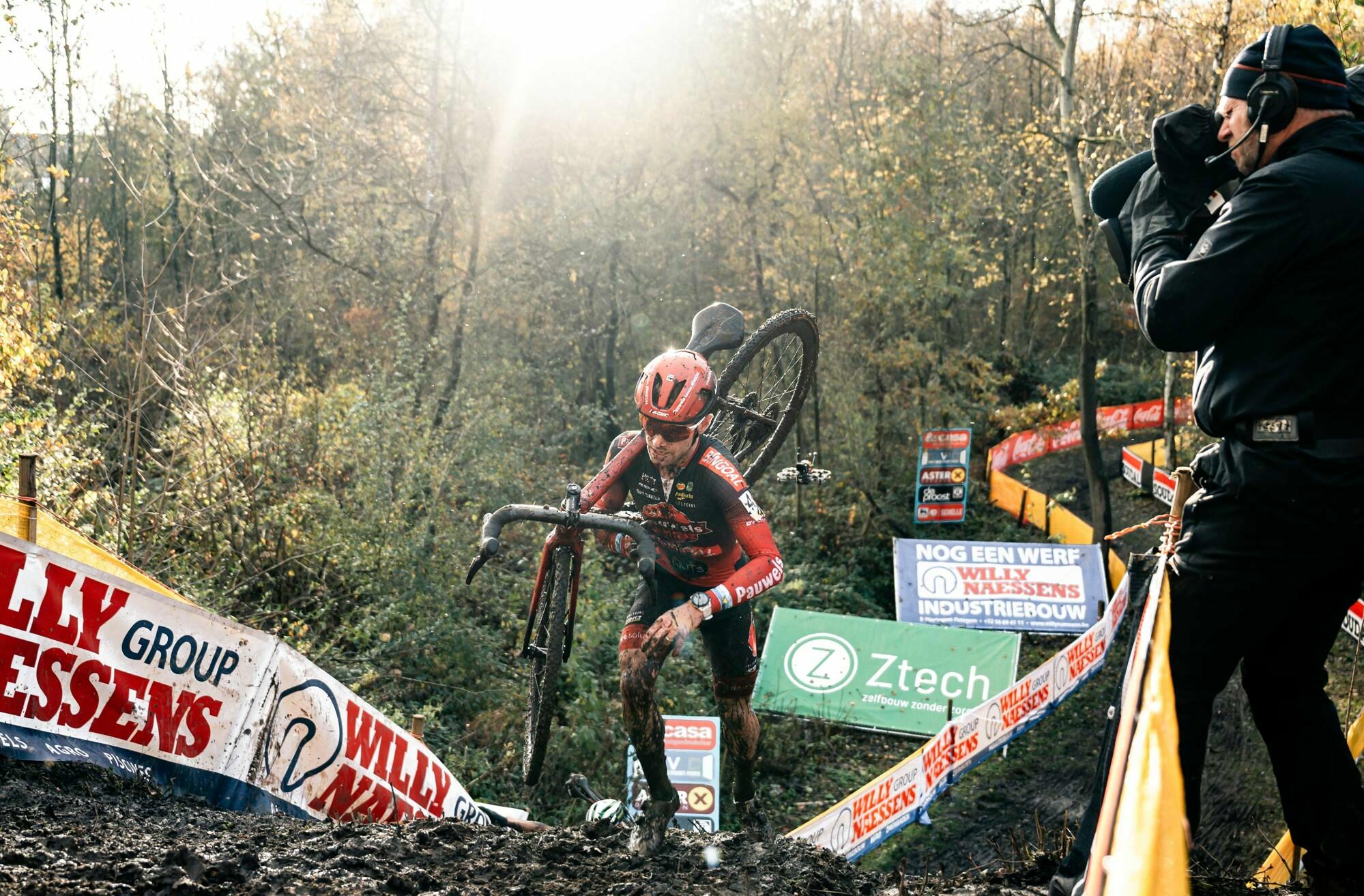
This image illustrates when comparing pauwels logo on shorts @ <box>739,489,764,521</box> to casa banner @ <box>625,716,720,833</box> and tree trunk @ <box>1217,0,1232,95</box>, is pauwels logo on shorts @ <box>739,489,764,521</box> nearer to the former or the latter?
casa banner @ <box>625,716,720,833</box>

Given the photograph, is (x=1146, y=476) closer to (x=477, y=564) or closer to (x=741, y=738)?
(x=741, y=738)

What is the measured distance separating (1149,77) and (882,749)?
2240 cm

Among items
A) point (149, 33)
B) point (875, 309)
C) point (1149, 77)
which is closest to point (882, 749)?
point (875, 309)

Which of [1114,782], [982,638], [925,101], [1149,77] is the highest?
[1149,77]

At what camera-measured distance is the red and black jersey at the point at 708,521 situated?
18.3 ft

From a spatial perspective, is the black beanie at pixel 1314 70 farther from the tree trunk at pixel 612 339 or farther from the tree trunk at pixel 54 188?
the tree trunk at pixel 612 339

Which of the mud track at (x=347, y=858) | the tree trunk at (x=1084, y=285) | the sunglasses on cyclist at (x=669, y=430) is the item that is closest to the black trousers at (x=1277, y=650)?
the mud track at (x=347, y=858)

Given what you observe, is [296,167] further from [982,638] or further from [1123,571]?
[1123,571]

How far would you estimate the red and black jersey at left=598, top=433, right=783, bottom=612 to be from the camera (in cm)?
557

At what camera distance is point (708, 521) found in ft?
18.7

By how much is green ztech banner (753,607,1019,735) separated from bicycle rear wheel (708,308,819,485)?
27.4ft

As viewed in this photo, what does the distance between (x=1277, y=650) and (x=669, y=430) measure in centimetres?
315

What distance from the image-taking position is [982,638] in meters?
15.2

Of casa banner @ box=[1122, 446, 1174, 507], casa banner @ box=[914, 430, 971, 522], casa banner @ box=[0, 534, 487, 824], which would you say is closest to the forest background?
casa banner @ box=[914, 430, 971, 522]
